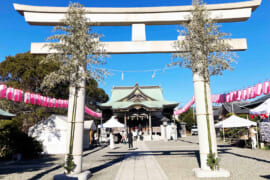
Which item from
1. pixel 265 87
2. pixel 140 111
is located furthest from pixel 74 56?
pixel 140 111

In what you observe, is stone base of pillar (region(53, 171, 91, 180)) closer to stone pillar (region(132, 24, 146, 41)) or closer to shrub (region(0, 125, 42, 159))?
stone pillar (region(132, 24, 146, 41))

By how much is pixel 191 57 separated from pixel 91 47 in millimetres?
3904

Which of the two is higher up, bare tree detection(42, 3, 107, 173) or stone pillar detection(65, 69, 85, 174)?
bare tree detection(42, 3, 107, 173)

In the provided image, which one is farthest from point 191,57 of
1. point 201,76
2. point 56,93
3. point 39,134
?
point 56,93

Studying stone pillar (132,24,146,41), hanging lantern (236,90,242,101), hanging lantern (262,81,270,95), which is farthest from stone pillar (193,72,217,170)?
hanging lantern (236,90,242,101)

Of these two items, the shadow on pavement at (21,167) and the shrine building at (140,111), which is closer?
the shadow on pavement at (21,167)

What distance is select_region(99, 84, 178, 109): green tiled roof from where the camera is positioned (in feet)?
91.0

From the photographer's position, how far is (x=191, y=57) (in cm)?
678

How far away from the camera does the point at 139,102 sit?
95.5ft

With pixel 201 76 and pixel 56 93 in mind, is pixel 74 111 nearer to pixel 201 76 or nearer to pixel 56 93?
pixel 201 76

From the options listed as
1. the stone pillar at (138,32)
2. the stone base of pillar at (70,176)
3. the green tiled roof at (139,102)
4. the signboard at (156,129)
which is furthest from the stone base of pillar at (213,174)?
the signboard at (156,129)

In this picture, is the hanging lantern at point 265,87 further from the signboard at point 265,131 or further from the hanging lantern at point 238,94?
the signboard at point 265,131

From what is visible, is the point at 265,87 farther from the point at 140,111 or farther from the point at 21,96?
the point at 140,111

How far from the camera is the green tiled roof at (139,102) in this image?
91.0 feet
